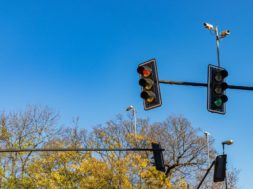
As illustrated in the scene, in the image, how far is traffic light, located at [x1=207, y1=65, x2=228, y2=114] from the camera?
10445 mm

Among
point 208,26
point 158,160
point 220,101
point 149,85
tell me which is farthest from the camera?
point 208,26

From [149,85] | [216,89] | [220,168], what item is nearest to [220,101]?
[216,89]

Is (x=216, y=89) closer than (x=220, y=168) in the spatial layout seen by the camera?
Yes

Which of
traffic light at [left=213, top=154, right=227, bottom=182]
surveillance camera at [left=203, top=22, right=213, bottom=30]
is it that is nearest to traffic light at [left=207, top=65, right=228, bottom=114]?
traffic light at [left=213, top=154, right=227, bottom=182]

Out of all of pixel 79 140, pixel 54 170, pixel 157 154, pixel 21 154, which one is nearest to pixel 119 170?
pixel 54 170

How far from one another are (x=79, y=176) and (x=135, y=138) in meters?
7.49

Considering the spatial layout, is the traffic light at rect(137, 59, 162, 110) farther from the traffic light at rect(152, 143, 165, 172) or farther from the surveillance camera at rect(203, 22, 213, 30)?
the surveillance camera at rect(203, 22, 213, 30)

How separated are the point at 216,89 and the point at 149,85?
1671 mm

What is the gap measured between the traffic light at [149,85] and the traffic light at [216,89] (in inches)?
50.6

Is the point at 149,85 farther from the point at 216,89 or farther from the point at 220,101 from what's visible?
the point at 220,101

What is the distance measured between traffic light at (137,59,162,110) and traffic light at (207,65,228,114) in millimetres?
1286

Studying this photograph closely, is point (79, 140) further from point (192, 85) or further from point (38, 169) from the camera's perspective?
point (192, 85)

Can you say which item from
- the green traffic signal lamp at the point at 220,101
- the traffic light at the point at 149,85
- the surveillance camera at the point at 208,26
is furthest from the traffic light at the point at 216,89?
the surveillance camera at the point at 208,26

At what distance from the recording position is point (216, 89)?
1054 centimetres
